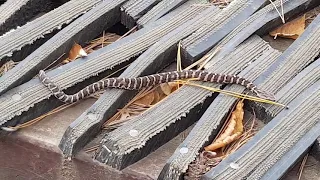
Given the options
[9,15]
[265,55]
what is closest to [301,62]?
[265,55]

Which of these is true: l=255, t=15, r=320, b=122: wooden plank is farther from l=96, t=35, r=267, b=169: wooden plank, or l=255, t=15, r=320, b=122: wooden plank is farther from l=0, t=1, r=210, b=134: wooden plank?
l=0, t=1, r=210, b=134: wooden plank

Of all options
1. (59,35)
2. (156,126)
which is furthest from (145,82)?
(59,35)

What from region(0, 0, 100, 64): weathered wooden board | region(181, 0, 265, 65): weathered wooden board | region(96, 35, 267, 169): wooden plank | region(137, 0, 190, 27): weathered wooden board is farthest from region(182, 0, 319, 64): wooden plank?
region(0, 0, 100, 64): weathered wooden board

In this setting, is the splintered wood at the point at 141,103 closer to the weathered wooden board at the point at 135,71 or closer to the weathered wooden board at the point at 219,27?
the weathered wooden board at the point at 135,71

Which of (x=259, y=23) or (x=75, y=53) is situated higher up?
(x=75, y=53)

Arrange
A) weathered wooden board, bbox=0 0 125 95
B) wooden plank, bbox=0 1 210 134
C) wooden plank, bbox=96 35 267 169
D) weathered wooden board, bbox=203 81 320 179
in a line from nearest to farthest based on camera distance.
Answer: weathered wooden board, bbox=203 81 320 179
wooden plank, bbox=96 35 267 169
wooden plank, bbox=0 1 210 134
weathered wooden board, bbox=0 0 125 95

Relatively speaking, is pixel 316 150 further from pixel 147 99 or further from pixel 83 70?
pixel 83 70
